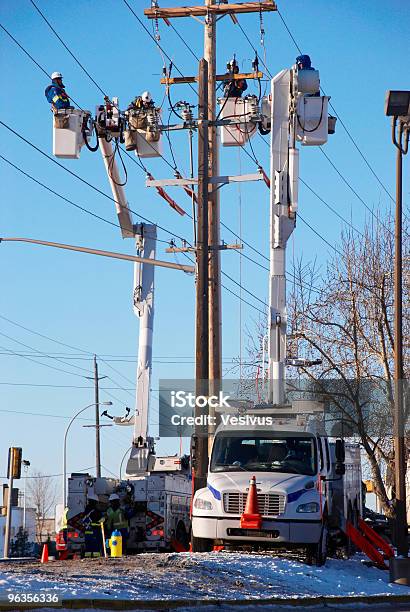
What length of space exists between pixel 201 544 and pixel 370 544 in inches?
204

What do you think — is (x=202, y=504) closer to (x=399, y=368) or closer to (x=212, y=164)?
(x=399, y=368)

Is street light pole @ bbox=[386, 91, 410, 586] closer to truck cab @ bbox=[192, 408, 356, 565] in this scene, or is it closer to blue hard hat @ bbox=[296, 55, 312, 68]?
truck cab @ bbox=[192, 408, 356, 565]

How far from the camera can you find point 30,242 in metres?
24.6

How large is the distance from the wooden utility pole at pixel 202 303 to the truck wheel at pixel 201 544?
3.58ft

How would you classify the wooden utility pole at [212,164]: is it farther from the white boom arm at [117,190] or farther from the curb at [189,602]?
the curb at [189,602]

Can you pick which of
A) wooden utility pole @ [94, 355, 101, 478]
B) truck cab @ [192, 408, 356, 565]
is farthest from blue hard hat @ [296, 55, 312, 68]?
wooden utility pole @ [94, 355, 101, 478]

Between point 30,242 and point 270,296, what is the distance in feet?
17.5

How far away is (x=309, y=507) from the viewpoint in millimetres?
21234

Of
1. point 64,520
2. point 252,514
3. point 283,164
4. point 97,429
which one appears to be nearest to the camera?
point 252,514

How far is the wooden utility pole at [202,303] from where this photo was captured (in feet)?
74.7

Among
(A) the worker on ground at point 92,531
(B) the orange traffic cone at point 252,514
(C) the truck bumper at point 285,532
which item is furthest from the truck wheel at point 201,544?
(A) the worker on ground at point 92,531

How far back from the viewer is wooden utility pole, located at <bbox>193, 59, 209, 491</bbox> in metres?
22.8

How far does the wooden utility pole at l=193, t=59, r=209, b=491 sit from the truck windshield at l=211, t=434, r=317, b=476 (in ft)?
1.39

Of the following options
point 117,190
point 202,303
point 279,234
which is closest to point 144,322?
point 117,190
